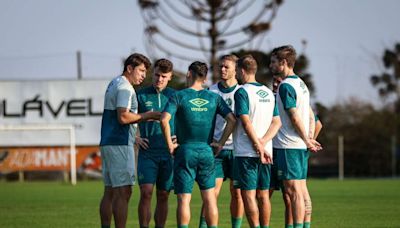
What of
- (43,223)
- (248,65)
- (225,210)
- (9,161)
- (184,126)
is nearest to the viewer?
(184,126)

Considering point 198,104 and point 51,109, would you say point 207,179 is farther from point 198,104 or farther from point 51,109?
point 51,109

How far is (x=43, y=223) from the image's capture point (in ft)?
56.2

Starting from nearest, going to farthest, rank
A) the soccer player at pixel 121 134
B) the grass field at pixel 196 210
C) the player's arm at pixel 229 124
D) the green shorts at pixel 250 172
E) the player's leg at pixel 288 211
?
the player's arm at pixel 229 124 → the soccer player at pixel 121 134 → the green shorts at pixel 250 172 → the player's leg at pixel 288 211 → the grass field at pixel 196 210

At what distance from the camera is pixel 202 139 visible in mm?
12422

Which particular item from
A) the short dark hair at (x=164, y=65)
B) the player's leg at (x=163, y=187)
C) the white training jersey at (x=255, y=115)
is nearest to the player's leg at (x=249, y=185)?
the white training jersey at (x=255, y=115)

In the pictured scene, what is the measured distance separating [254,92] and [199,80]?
1.01 m

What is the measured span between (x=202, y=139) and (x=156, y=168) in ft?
4.85

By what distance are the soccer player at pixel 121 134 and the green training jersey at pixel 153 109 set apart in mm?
690

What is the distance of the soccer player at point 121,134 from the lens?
12766mm

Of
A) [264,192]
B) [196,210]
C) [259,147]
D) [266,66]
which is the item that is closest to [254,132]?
[259,147]

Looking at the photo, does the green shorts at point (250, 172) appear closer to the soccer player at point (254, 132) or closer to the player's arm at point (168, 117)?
the soccer player at point (254, 132)

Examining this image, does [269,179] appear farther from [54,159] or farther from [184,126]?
[54,159]

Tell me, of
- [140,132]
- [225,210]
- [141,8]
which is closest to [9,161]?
[141,8]

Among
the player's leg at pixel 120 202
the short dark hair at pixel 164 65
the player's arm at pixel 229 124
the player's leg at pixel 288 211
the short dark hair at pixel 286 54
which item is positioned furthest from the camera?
the player's leg at pixel 288 211
